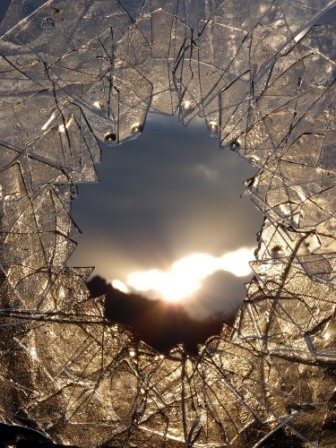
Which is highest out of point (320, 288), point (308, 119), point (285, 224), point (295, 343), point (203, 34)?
point (203, 34)

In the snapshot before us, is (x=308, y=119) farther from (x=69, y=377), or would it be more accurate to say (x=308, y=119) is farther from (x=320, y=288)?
(x=69, y=377)

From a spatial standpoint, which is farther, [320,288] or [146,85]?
[146,85]

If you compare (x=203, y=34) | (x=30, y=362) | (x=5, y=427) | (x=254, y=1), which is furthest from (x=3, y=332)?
(x=254, y=1)

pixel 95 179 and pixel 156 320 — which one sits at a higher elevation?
pixel 95 179
